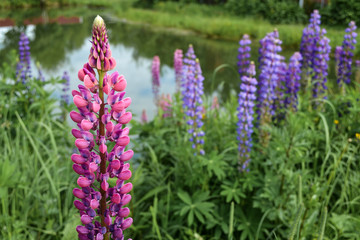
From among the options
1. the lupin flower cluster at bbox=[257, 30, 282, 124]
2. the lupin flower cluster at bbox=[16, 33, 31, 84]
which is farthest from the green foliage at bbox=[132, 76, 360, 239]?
the lupin flower cluster at bbox=[16, 33, 31, 84]

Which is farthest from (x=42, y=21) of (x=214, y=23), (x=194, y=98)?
(x=194, y=98)

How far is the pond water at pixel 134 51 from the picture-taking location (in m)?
8.45

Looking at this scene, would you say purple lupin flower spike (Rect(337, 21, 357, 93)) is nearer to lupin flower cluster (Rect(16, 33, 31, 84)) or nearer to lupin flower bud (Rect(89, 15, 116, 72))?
lupin flower cluster (Rect(16, 33, 31, 84))

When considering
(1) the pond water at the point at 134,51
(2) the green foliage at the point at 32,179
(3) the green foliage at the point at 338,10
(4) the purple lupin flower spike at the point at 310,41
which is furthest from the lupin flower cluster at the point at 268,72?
(3) the green foliage at the point at 338,10

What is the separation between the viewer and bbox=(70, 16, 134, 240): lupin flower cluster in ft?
2.84

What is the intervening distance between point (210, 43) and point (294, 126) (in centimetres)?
1217

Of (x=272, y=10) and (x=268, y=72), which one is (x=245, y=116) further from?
(x=272, y=10)

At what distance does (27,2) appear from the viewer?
32938 mm

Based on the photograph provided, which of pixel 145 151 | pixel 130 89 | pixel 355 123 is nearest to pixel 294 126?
pixel 355 123

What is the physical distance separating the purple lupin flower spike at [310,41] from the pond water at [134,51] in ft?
9.33

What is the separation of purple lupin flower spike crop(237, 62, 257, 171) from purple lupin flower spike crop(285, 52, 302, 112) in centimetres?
80

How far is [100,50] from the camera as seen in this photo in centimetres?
86

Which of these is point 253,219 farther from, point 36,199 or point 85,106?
point 85,106

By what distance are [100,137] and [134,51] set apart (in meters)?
13.3
